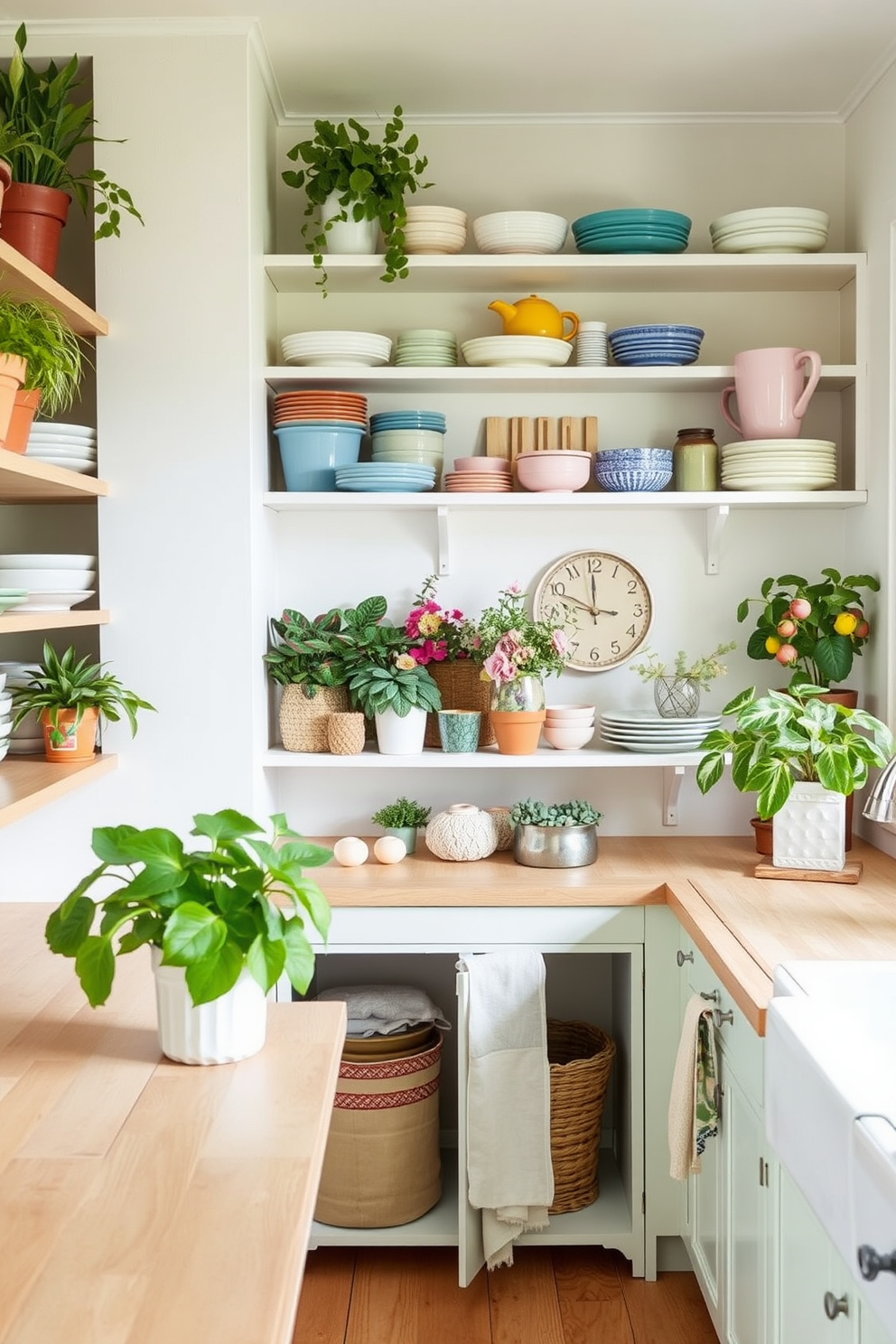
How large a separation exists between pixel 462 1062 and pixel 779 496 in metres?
1.42

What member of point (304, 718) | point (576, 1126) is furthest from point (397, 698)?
point (576, 1126)

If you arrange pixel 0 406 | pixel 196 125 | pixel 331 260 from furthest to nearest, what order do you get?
pixel 331 260
pixel 196 125
pixel 0 406

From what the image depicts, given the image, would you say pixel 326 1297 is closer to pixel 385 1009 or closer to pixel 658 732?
pixel 385 1009

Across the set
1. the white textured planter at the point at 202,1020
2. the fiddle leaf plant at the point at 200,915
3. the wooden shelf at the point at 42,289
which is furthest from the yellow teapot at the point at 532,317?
the white textured planter at the point at 202,1020

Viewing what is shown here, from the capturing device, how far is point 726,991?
6.92ft

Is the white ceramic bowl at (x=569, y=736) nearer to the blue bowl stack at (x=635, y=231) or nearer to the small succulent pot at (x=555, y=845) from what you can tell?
the small succulent pot at (x=555, y=845)

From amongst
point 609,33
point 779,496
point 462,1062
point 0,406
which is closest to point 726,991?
point 462,1062

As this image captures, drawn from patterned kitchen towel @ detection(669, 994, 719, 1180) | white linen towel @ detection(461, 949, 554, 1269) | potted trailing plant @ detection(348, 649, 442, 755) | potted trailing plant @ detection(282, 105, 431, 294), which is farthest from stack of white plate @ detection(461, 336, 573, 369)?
patterned kitchen towel @ detection(669, 994, 719, 1180)

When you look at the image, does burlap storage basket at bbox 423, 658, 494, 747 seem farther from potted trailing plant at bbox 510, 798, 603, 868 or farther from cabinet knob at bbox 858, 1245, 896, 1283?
cabinet knob at bbox 858, 1245, 896, 1283

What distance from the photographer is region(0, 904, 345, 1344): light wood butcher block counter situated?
1088 mm

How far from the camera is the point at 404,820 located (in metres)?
2.89

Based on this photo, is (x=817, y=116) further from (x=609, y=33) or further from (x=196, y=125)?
(x=196, y=125)

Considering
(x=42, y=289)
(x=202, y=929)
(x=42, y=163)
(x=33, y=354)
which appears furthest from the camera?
(x=42, y=163)

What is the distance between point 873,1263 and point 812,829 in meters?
1.40
